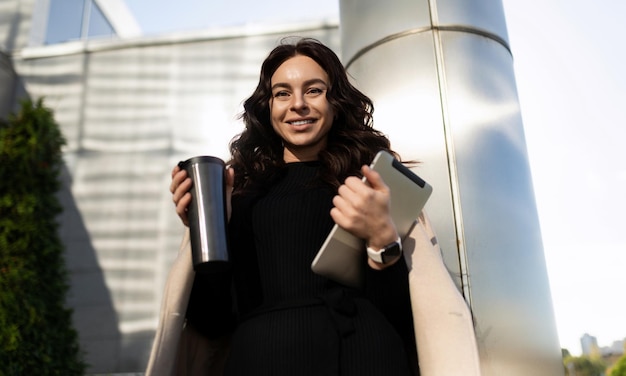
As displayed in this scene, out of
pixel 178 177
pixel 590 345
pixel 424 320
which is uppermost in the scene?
pixel 178 177

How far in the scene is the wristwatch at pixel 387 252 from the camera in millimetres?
1234

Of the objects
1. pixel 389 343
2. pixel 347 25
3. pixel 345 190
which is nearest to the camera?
pixel 345 190

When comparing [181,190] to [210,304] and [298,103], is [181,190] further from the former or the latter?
[298,103]

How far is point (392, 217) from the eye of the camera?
1312 millimetres

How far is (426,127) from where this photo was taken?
101 inches

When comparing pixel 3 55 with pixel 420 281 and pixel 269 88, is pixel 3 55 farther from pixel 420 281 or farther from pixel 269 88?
pixel 420 281

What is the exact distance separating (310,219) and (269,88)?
563 millimetres

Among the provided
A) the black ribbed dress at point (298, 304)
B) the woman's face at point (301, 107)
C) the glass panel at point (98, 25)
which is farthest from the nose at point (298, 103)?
the glass panel at point (98, 25)

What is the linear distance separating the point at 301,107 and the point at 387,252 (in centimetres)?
60

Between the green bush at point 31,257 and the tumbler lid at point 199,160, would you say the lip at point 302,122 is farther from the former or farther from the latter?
the green bush at point 31,257

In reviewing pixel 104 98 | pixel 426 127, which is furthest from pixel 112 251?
pixel 426 127

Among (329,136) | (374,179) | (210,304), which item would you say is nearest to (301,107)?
(329,136)

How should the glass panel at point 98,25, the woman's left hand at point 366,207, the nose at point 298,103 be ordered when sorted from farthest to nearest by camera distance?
the glass panel at point 98,25, the nose at point 298,103, the woman's left hand at point 366,207

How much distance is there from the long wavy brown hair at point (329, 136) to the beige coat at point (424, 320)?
12.8 inches
